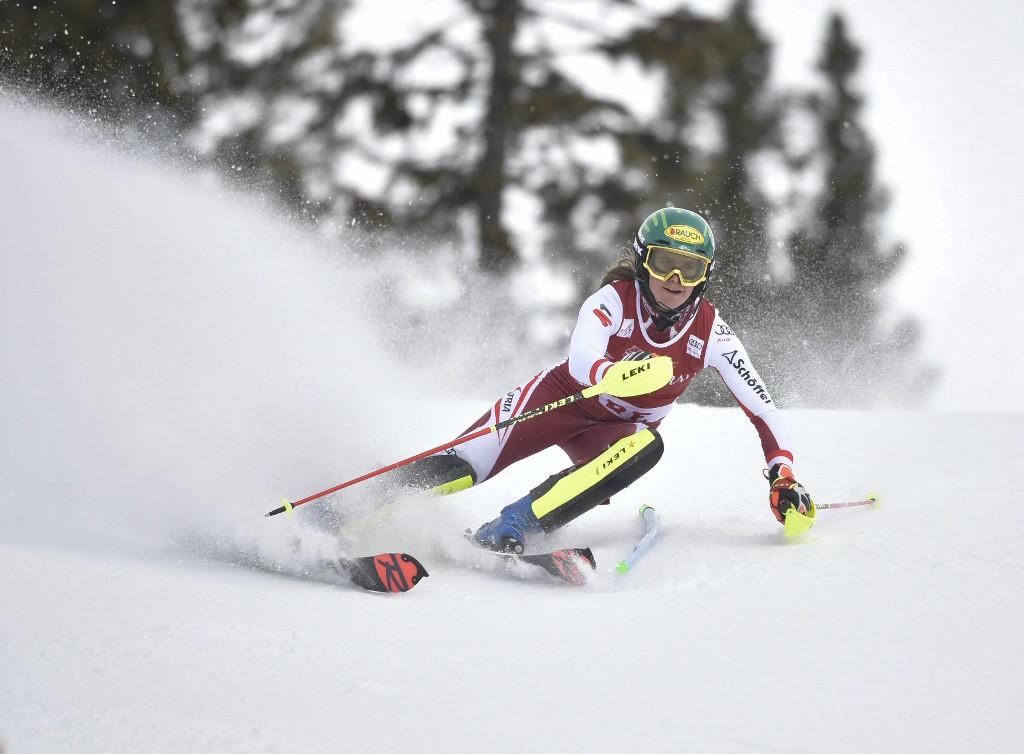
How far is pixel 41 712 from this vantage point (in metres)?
1.61

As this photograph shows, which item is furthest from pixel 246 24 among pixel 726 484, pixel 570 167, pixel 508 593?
pixel 508 593

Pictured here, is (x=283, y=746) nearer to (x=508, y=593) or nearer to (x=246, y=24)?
(x=508, y=593)

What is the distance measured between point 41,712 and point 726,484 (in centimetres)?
400

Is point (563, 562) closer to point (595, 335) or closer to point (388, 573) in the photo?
point (388, 573)

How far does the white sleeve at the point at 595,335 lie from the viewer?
358cm

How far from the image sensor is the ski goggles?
3701 millimetres

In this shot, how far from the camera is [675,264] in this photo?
12.2ft

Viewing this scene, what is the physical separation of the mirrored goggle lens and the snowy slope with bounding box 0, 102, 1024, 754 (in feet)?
3.28

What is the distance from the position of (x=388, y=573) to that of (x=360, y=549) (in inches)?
24.7

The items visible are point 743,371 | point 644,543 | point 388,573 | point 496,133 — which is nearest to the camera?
point 388,573

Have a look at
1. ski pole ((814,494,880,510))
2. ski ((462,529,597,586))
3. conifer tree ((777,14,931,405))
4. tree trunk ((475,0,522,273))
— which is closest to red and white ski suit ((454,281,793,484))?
ski pole ((814,494,880,510))

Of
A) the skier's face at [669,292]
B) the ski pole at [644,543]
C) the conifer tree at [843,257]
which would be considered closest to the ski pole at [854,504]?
the ski pole at [644,543]

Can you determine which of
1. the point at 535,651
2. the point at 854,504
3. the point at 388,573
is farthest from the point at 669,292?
the point at 535,651

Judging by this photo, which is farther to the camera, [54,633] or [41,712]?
[54,633]
